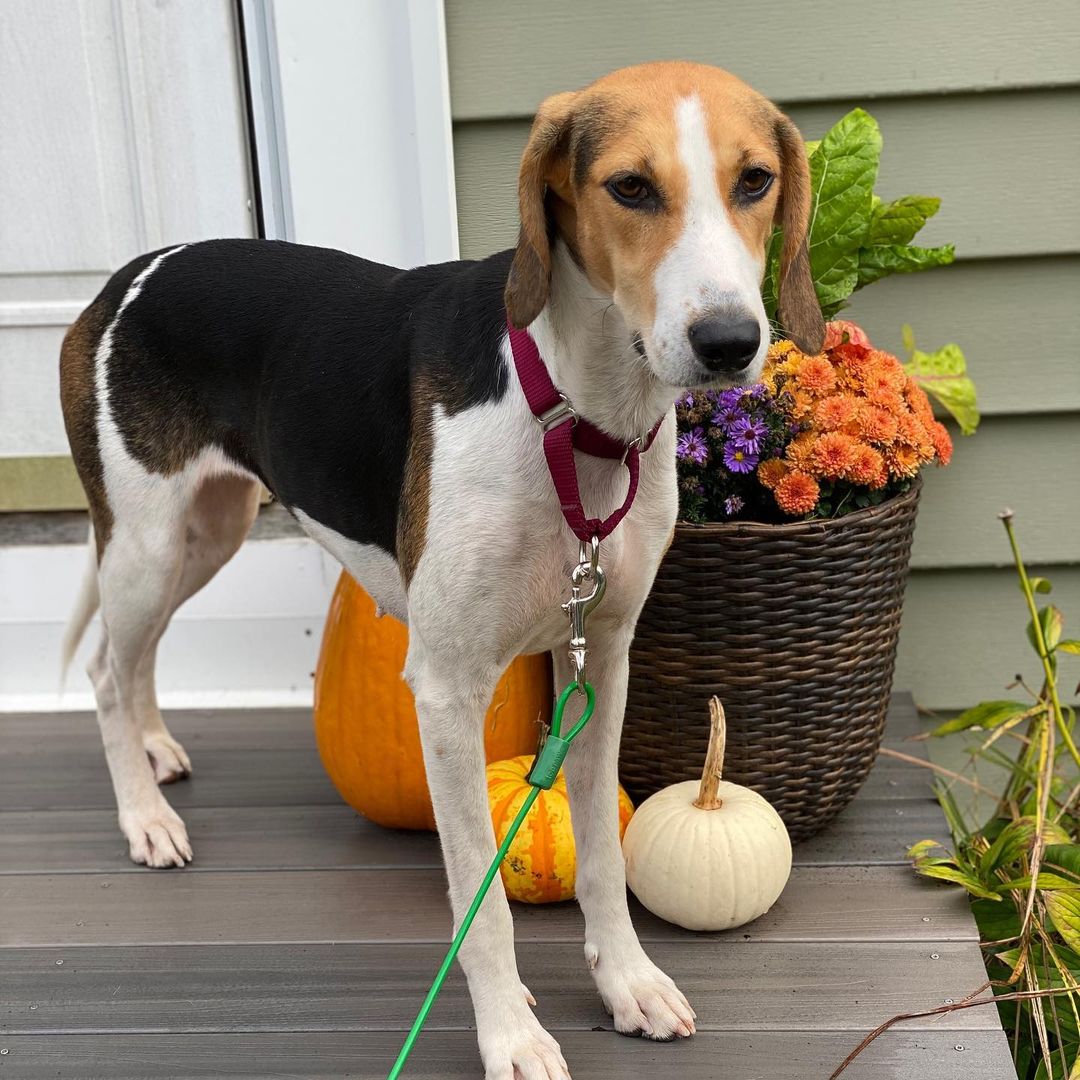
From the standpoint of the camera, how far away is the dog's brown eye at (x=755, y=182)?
63.0 inches

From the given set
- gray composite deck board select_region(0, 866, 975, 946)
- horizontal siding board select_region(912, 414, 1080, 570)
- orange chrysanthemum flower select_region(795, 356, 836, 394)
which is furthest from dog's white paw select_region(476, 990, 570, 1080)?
horizontal siding board select_region(912, 414, 1080, 570)

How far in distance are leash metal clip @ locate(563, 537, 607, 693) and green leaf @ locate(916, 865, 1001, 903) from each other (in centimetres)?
99

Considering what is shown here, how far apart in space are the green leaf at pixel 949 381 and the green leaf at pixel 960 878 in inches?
42.2

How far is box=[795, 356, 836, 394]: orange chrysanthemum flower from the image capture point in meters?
2.47

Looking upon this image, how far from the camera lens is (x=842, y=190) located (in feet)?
8.34

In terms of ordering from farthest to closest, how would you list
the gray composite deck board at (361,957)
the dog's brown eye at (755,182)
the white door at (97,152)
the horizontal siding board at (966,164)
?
the white door at (97,152) < the horizontal siding board at (966,164) < the gray composite deck board at (361,957) < the dog's brown eye at (755,182)

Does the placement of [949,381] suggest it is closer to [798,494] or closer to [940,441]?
[940,441]

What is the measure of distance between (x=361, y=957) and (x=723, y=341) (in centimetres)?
142

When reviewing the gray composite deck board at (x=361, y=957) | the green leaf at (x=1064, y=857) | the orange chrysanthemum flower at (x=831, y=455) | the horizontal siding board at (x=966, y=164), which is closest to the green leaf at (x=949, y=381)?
the horizontal siding board at (x=966, y=164)

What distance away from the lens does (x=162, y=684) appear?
11.5 ft

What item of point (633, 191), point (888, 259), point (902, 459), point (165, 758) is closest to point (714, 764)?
point (902, 459)

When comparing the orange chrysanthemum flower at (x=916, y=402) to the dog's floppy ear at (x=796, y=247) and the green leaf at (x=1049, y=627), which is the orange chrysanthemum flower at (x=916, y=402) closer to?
the green leaf at (x=1049, y=627)

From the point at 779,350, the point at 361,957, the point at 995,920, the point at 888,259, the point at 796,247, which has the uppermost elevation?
the point at 796,247

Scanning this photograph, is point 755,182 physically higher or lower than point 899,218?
higher
